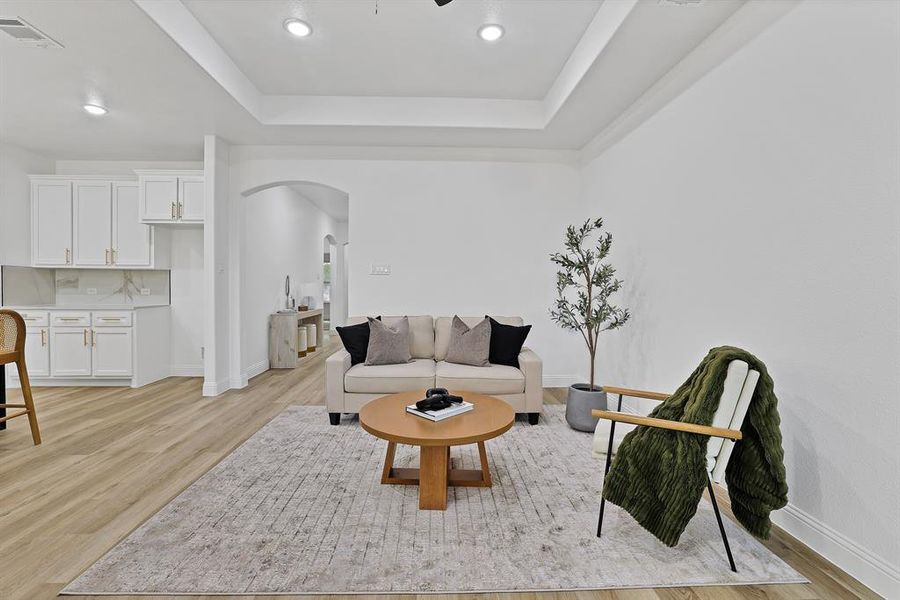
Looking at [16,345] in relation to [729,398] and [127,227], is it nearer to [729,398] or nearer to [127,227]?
[127,227]

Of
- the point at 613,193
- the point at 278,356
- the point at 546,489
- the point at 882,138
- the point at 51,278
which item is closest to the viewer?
the point at 882,138

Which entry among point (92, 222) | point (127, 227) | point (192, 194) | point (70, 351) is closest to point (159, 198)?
point (192, 194)

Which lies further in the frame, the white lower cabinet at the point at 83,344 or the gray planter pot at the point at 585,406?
the white lower cabinet at the point at 83,344

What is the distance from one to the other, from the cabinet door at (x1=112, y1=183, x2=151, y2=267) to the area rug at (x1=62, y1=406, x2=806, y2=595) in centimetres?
367

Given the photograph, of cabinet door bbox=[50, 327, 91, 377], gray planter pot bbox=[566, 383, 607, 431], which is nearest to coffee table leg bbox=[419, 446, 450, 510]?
gray planter pot bbox=[566, 383, 607, 431]

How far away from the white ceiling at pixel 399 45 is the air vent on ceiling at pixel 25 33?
94 centimetres

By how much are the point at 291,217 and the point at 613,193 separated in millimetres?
5078

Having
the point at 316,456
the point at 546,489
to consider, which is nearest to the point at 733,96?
the point at 546,489

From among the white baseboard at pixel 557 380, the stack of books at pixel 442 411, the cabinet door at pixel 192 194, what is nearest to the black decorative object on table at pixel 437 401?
the stack of books at pixel 442 411

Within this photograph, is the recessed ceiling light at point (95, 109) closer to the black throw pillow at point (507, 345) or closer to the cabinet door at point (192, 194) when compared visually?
the cabinet door at point (192, 194)

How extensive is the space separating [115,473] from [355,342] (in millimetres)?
1893

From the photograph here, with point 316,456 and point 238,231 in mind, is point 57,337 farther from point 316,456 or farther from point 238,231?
point 316,456

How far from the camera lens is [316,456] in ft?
10.1

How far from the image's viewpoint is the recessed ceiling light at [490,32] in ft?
10.4
